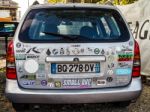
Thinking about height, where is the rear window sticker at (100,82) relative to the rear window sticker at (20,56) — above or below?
below

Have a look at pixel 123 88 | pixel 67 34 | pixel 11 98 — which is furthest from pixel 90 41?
pixel 11 98

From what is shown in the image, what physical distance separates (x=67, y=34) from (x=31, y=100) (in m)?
0.98

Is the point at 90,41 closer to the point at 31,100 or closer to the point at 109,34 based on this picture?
the point at 109,34

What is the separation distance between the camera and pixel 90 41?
19.1ft

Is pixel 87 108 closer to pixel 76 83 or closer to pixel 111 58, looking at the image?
pixel 76 83

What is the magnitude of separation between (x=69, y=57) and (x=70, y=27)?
493 millimetres

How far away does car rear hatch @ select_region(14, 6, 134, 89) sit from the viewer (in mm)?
5711

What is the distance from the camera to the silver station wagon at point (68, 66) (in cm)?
571

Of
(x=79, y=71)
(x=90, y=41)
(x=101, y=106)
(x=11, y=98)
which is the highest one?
(x=90, y=41)

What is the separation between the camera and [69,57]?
5727 millimetres

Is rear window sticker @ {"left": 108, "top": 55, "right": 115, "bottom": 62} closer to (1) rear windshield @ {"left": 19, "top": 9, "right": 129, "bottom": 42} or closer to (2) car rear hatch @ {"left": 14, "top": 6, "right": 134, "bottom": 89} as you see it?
(2) car rear hatch @ {"left": 14, "top": 6, "right": 134, "bottom": 89}

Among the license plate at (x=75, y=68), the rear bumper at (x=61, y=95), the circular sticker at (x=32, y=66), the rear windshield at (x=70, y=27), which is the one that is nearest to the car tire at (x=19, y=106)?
the rear bumper at (x=61, y=95)

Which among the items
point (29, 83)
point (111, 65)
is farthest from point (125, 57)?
point (29, 83)

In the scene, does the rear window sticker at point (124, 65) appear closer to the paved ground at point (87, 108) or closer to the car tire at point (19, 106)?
the paved ground at point (87, 108)
